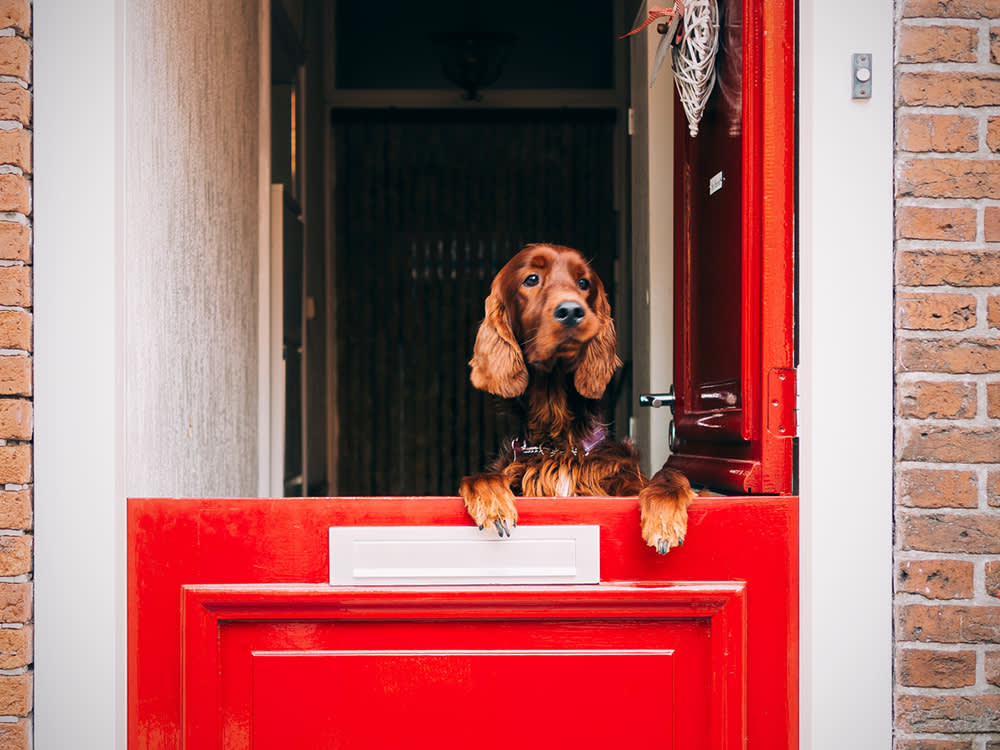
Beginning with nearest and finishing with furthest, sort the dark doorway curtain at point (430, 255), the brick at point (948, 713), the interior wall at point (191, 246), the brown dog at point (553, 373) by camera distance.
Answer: the brick at point (948, 713), the interior wall at point (191, 246), the brown dog at point (553, 373), the dark doorway curtain at point (430, 255)

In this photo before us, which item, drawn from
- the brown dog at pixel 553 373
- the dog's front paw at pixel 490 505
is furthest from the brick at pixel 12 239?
the brown dog at pixel 553 373

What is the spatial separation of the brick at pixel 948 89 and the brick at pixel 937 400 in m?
0.50

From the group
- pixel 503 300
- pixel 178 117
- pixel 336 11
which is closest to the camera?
pixel 178 117

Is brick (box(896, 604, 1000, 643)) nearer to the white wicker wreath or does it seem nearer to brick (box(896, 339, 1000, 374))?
brick (box(896, 339, 1000, 374))

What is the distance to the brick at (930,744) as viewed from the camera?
1441 millimetres

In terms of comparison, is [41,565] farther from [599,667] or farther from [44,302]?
[599,667]

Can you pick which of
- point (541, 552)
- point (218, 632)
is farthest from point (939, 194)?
point (218, 632)

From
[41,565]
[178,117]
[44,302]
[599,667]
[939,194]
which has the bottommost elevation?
[599,667]

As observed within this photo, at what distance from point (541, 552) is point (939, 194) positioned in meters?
0.96

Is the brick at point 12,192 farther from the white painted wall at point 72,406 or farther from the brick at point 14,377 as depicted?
the brick at point 14,377

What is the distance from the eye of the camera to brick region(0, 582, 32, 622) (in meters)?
1.45

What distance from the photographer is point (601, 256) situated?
4.80m

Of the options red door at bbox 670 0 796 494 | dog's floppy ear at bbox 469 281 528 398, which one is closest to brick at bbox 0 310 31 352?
dog's floppy ear at bbox 469 281 528 398

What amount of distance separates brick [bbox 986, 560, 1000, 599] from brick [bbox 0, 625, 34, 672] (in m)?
1.71
